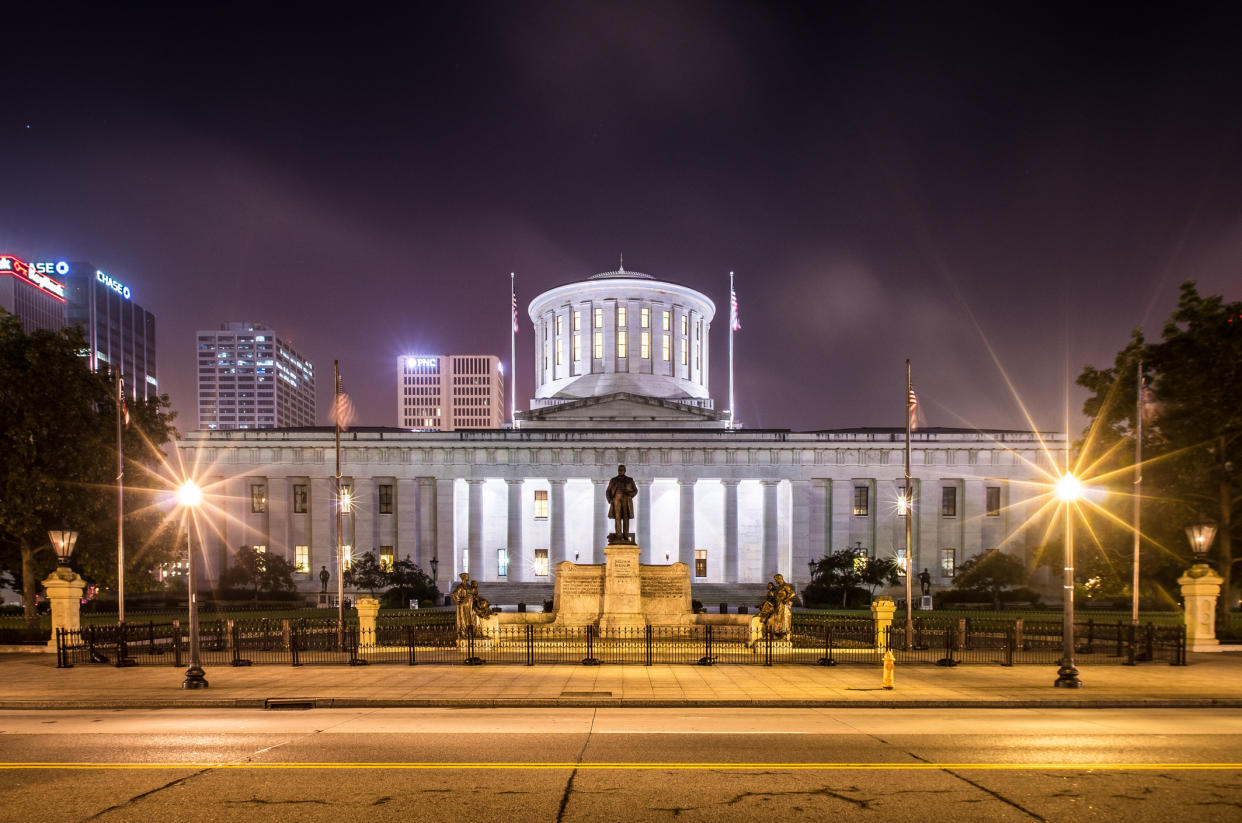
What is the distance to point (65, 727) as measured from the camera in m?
14.6

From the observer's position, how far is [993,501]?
69562mm

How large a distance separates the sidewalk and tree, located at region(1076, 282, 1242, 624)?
28.8ft

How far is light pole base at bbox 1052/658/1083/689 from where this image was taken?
60.5 ft

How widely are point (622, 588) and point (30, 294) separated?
142930mm

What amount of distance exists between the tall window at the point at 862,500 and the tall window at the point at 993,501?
36.6ft

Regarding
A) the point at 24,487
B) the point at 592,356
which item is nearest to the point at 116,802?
the point at 24,487

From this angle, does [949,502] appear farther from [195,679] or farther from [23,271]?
[23,271]

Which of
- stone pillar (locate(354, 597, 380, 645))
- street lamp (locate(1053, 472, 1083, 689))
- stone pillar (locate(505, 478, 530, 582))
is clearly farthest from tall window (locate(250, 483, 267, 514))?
street lamp (locate(1053, 472, 1083, 689))

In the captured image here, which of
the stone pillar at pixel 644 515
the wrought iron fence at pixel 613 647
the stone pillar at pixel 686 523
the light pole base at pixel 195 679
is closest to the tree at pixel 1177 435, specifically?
the wrought iron fence at pixel 613 647

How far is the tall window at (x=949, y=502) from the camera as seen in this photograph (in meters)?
69.8

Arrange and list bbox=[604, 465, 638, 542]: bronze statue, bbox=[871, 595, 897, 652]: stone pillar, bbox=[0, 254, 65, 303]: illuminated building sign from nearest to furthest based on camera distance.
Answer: bbox=[871, 595, 897, 652]: stone pillar → bbox=[604, 465, 638, 542]: bronze statue → bbox=[0, 254, 65, 303]: illuminated building sign

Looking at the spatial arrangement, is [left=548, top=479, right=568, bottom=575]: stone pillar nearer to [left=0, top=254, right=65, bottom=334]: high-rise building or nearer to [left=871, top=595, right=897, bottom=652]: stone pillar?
[left=871, top=595, right=897, bottom=652]: stone pillar

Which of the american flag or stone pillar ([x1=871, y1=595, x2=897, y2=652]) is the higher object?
the american flag

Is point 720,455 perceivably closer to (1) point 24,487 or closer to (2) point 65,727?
(1) point 24,487
